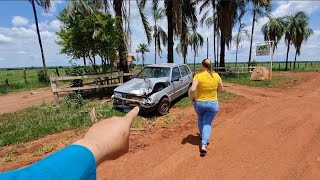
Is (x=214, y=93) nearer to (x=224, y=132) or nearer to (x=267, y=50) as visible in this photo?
(x=224, y=132)

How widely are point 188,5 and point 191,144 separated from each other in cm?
1952

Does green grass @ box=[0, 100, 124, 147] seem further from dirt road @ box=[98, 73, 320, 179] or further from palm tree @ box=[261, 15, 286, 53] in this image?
palm tree @ box=[261, 15, 286, 53]

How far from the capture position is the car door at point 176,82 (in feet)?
36.1

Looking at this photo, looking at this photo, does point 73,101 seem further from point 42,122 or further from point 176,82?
point 176,82

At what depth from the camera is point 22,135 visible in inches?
308

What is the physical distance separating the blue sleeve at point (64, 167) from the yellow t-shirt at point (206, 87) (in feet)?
18.6

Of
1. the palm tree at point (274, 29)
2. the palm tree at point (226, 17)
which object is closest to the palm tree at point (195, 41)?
the palm tree at point (274, 29)

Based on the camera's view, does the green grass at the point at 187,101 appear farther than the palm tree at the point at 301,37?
No

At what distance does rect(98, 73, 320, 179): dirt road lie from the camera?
518 centimetres

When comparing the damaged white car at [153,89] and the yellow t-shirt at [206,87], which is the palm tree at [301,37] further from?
the yellow t-shirt at [206,87]

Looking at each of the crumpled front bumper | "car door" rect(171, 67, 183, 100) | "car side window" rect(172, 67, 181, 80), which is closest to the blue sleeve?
the crumpled front bumper

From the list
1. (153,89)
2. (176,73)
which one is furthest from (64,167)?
(176,73)

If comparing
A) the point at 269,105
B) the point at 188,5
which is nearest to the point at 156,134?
the point at 269,105

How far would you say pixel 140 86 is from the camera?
10.1 m
